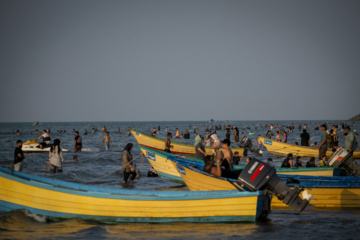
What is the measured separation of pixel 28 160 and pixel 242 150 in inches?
A: 542

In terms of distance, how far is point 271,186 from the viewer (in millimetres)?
9344

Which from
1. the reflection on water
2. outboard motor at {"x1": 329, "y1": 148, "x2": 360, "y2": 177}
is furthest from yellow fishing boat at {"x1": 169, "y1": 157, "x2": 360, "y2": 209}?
the reflection on water

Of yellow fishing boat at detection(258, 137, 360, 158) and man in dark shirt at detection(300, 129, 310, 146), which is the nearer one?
yellow fishing boat at detection(258, 137, 360, 158)

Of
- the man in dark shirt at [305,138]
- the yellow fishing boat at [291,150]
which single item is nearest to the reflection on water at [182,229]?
the yellow fishing boat at [291,150]

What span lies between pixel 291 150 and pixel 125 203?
1968cm

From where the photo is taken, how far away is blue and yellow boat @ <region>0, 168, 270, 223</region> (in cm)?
935

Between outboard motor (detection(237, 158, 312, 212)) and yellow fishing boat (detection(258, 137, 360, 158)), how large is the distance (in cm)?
1587

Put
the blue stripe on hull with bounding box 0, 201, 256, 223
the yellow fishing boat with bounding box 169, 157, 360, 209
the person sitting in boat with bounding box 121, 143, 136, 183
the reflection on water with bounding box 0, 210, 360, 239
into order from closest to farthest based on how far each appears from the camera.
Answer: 1. the reflection on water with bounding box 0, 210, 360, 239
2. the blue stripe on hull with bounding box 0, 201, 256, 223
3. the yellow fishing boat with bounding box 169, 157, 360, 209
4. the person sitting in boat with bounding box 121, 143, 136, 183

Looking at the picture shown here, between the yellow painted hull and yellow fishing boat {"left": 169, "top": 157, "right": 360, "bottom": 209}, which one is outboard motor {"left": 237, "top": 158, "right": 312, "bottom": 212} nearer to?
yellow fishing boat {"left": 169, "top": 157, "right": 360, "bottom": 209}

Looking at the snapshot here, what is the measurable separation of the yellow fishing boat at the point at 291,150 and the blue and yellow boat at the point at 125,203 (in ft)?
54.1

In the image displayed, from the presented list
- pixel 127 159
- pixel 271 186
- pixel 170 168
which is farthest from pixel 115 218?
pixel 170 168

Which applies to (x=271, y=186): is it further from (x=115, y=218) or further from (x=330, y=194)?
(x=115, y=218)

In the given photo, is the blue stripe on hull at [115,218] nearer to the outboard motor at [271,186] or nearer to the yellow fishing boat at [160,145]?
the outboard motor at [271,186]

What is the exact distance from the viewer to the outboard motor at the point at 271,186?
30.2 feet
